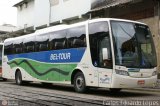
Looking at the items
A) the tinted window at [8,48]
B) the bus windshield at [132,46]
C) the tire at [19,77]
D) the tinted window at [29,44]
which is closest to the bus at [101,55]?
the bus windshield at [132,46]

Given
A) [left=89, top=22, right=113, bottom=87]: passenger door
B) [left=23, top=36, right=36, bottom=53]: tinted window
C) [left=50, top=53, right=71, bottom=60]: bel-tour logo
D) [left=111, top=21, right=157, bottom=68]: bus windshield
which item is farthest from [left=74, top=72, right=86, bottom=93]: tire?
[left=23, top=36, right=36, bottom=53]: tinted window

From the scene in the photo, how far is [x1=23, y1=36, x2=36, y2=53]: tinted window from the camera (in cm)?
2167

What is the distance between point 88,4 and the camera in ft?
105

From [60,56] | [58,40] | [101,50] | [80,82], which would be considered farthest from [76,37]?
[101,50]

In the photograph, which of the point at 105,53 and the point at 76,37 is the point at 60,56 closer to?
the point at 76,37

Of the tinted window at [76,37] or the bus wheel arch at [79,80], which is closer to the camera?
the bus wheel arch at [79,80]

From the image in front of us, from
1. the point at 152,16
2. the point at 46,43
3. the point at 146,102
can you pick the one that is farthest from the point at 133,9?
the point at 146,102

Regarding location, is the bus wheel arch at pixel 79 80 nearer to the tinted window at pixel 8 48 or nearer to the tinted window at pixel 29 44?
the tinted window at pixel 29 44

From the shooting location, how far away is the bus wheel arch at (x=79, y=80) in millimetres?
16531

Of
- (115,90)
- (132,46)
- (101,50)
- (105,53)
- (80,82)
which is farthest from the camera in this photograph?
(115,90)

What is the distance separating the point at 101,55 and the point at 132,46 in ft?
4.00

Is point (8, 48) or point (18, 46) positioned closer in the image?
point (18, 46)

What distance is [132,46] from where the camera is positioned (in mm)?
15234

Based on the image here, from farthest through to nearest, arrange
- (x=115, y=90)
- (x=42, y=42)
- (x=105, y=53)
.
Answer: (x=42, y=42) → (x=115, y=90) → (x=105, y=53)
